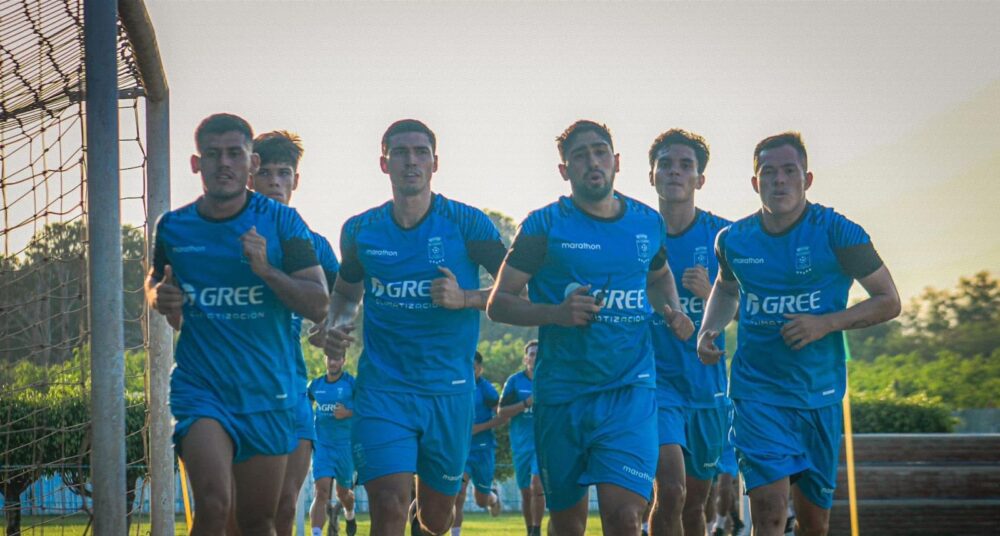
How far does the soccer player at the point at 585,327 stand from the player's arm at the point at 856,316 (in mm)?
679

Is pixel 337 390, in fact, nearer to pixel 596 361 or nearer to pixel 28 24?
pixel 28 24

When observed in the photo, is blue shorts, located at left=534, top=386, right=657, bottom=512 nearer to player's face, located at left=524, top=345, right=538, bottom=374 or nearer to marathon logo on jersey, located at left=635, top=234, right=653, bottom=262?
marathon logo on jersey, located at left=635, top=234, right=653, bottom=262

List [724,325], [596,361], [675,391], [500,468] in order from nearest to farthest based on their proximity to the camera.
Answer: [596,361]
[724,325]
[675,391]
[500,468]

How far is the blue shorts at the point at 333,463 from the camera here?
17.1 m

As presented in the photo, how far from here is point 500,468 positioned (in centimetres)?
2928

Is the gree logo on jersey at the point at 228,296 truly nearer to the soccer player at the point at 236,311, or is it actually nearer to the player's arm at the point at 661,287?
the soccer player at the point at 236,311

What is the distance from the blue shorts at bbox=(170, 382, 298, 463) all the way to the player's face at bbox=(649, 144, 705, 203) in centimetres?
406

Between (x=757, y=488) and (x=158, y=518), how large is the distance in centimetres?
495

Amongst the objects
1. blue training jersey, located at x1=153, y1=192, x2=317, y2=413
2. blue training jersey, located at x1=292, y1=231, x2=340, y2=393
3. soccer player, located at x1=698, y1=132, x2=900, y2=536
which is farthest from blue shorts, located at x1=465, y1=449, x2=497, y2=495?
blue training jersey, located at x1=153, y1=192, x2=317, y2=413

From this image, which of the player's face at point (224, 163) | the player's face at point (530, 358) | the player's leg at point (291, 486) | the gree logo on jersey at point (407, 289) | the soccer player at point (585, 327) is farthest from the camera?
the player's face at point (530, 358)

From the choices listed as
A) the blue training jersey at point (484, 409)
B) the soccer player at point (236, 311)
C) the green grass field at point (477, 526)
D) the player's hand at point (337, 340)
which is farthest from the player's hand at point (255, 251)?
the blue training jersey at point (484, 409)

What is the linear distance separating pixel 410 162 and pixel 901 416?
12.2 m

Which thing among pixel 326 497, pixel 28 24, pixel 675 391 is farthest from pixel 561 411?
pixel 326 497

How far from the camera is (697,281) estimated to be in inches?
376
